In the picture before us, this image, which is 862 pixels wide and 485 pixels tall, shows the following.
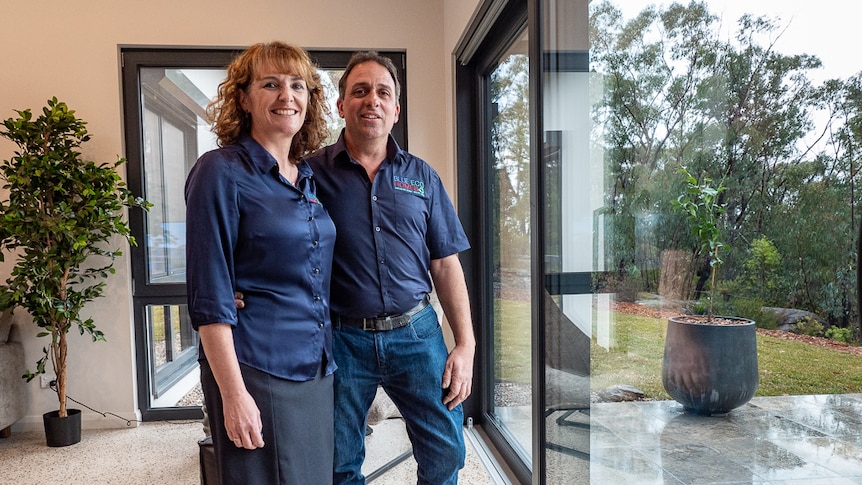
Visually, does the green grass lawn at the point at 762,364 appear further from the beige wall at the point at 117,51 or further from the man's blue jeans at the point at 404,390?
the beige wall at the point at 117,51

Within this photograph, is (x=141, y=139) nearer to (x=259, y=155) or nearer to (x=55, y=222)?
(x=55, y=222)

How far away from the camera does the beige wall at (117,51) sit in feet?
11.0

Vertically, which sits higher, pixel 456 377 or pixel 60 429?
pixel 456 377

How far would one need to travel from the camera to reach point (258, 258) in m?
1.25

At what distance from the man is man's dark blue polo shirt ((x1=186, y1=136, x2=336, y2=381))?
0.14m

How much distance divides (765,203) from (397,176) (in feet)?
2.98

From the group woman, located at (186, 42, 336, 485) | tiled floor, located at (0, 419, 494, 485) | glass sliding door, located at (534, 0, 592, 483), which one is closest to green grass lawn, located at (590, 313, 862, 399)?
glass sliding door, located at (534, 0, 592, 483)

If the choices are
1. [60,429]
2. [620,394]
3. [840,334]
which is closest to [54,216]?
[60,429]

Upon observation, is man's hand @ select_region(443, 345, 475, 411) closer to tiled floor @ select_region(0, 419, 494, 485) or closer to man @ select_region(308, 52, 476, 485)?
man @ select_region(308, 52, 476, 485)

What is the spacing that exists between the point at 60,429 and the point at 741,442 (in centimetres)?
346

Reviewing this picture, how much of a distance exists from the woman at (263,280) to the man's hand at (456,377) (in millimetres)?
335

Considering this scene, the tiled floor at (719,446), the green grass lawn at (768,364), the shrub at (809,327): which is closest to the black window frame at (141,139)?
the tiled floor at (719,446)

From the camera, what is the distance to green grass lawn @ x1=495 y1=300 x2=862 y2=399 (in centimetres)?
77

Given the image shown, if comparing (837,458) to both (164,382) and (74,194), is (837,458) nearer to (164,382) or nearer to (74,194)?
(74,194)
